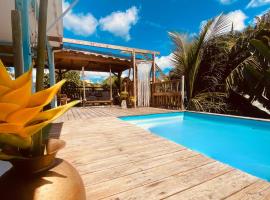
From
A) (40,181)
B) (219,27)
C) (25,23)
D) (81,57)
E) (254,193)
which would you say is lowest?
(254,193)

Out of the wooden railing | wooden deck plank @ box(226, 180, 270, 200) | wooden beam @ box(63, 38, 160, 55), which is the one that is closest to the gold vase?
wooden deck plank @ box(226, 180, 270, 200)

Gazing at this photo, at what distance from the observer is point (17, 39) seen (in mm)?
687

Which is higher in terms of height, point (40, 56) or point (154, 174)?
point (40, 56)

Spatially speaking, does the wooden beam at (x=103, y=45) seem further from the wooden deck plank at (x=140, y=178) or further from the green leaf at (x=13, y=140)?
the green leaf at (x=13, y=140)

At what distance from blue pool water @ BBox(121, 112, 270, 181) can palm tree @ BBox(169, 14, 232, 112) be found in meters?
1.36

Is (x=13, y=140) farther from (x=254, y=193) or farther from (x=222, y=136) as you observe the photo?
(x=222, y=136)

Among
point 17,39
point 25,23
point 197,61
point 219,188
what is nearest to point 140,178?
point 219,188

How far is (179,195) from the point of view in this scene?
4.66 ft

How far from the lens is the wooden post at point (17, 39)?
664 mm

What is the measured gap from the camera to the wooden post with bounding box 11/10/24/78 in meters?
0.66

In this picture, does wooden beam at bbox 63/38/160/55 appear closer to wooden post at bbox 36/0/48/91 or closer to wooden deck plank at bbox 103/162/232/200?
wooden deck plank at bbox 103/162/232/200

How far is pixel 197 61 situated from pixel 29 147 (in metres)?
8.09

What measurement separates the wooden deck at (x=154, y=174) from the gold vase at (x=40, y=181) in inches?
34.1

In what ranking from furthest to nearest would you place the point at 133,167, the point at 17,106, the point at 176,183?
1. the point at 133,167
2. the point at 176,183
3. the point at 17,106
